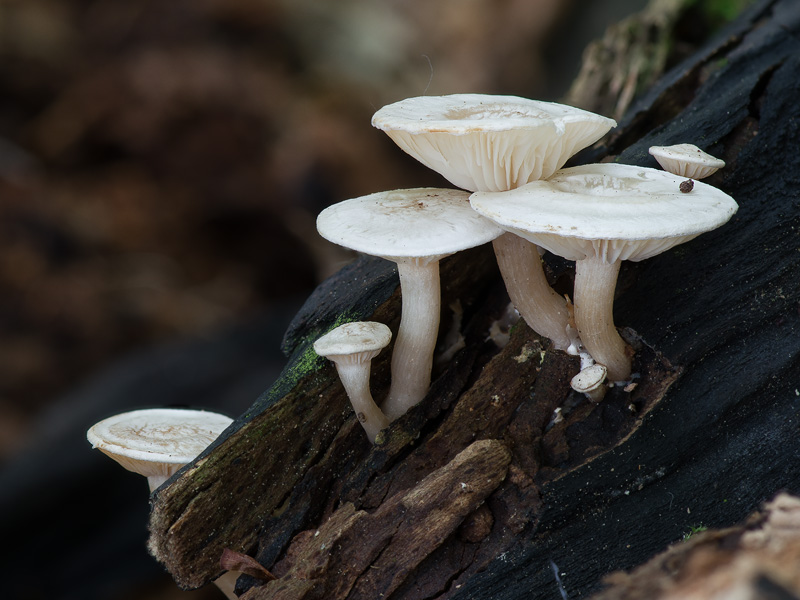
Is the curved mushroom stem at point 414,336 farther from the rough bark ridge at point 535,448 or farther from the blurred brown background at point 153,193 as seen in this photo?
the blurred brown background at point 153,193

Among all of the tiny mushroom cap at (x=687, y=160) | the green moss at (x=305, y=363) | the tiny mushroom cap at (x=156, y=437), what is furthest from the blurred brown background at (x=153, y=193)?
the tiny mushroom cap at (x=687, y=160)

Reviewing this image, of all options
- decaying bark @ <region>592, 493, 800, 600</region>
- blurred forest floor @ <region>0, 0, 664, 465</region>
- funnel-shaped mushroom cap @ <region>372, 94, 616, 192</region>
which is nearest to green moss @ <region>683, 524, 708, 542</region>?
decaying bark @ <region>592, 493, 800, 600</region>

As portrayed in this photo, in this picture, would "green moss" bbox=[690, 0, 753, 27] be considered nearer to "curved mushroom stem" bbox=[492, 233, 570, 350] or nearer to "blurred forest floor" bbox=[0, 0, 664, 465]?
"blurred forest floor" bbox=[0, 0, 664, 465]

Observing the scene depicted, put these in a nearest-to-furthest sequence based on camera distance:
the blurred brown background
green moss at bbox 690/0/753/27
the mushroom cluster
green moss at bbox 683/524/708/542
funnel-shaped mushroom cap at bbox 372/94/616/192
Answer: the mushroom cluster, funnel-shaped mushroom cap at bbox 372/94/616/192, green moss at bbox 683/524/708/542, green moss at bbox 690/0/753/27, the blurred brown background

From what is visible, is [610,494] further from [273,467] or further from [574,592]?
[273,467]

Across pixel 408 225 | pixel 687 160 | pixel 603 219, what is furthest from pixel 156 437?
pixel 687 160

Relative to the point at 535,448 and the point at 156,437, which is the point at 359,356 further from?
the point at 156,437
